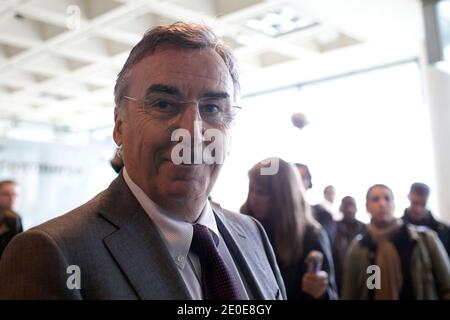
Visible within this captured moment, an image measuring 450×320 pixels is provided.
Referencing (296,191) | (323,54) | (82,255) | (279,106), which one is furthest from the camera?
(323,54)

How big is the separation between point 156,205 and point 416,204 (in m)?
0.60

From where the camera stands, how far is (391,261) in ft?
2.64

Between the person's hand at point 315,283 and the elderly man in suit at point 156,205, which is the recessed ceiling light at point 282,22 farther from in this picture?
the person's hand at point 315,283

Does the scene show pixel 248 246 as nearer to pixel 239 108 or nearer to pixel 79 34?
pixel 239 108

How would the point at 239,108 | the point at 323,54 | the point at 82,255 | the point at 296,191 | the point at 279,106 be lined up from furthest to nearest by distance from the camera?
the point at 323,54 < the point at 279,106 < the point at 296,191 < the point at 239,108 < the point at 82,255

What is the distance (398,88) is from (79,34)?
73 centimetres

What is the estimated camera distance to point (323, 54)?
3.18 ft

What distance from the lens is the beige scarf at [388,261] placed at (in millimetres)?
746

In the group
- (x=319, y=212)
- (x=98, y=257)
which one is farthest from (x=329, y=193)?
(x=98, y=257)

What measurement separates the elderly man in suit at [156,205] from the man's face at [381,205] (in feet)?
1.20

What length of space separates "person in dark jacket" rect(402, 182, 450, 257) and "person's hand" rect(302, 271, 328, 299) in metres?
0.27

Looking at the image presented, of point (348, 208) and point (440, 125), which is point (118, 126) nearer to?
point (348, 208)
